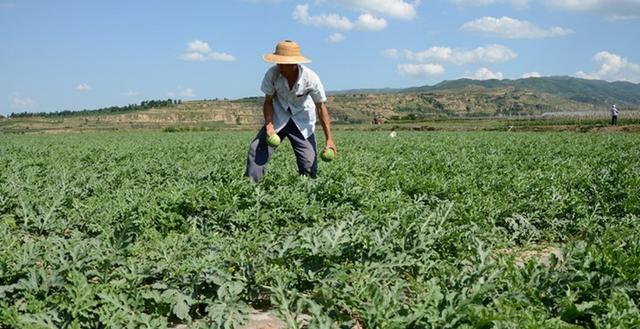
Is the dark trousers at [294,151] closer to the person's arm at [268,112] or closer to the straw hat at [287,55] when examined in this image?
the person's arm at [268,112]

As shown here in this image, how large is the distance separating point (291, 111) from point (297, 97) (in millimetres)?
204

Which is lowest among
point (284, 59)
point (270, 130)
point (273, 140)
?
point (273, 140)

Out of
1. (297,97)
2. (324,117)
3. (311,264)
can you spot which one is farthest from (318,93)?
(311,264)

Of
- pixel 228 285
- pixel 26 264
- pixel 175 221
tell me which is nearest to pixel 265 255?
pixel 228 285

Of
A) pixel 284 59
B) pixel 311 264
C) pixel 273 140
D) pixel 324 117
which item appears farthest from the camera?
pixel 324 117

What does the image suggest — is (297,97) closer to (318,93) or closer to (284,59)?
(318,93)

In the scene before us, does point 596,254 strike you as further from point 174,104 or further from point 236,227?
point 174,104

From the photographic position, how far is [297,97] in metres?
6.56

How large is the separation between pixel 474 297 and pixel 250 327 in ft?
4.02

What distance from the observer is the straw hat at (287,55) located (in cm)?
606

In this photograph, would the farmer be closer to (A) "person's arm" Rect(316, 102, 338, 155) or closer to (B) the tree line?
(A) "person's arm" Rect(316, 102, 338, 155)

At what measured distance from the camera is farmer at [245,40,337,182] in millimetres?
6422

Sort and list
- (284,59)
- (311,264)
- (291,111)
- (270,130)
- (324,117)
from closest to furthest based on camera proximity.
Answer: (311,264) → (284,59) → (270,130) → (291,111) → (324,117)

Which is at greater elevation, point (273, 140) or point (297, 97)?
point (297, 97)
